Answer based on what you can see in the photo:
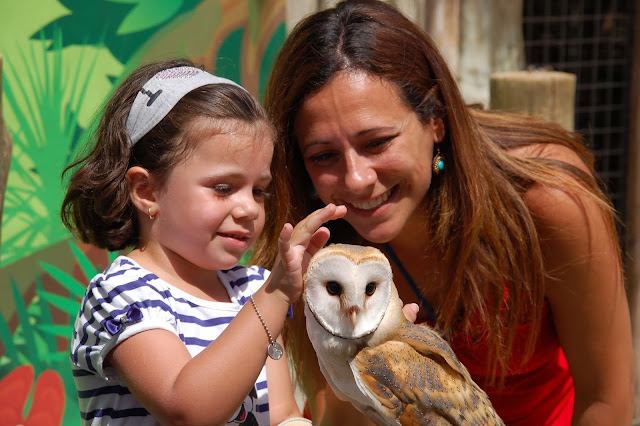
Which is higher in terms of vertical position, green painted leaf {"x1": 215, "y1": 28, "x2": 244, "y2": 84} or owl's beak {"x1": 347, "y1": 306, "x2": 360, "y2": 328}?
green painted leaf {"x1": 215, "y1": 28, "x2": 244, "y2": 84}

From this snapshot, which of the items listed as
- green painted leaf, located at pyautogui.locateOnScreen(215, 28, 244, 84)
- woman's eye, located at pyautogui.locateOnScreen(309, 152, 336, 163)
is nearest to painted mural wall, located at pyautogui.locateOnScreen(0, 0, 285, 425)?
green painted leaf, located at pyautogui.locateOnScreen(215, 28, 244, 84)

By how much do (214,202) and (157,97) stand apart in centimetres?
25

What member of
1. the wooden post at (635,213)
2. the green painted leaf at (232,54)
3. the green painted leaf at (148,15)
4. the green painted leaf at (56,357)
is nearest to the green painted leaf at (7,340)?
the green painted leaf at (56,357)

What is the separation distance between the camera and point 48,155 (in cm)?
248

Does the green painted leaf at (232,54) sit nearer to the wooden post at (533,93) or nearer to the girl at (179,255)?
the wooden post at (533,93)

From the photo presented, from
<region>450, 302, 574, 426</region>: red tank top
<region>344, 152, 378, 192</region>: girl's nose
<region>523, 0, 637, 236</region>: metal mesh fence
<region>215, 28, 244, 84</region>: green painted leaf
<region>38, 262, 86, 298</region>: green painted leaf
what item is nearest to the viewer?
<region>344, 152, 378, 192</region>: girl's nose

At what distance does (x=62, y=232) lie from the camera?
99.3 inches

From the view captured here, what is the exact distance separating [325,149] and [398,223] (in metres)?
0.26

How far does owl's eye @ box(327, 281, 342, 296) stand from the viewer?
144 centimetres

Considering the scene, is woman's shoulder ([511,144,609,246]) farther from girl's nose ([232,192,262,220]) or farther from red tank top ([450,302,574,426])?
girl's nose ([232,192,262,220])

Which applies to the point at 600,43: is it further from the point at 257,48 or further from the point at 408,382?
the point at 408,382

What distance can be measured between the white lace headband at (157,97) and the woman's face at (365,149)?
370mm

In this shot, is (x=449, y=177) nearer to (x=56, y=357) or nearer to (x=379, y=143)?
(x=379, y=143)

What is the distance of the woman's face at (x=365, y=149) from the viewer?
185 centimetres
